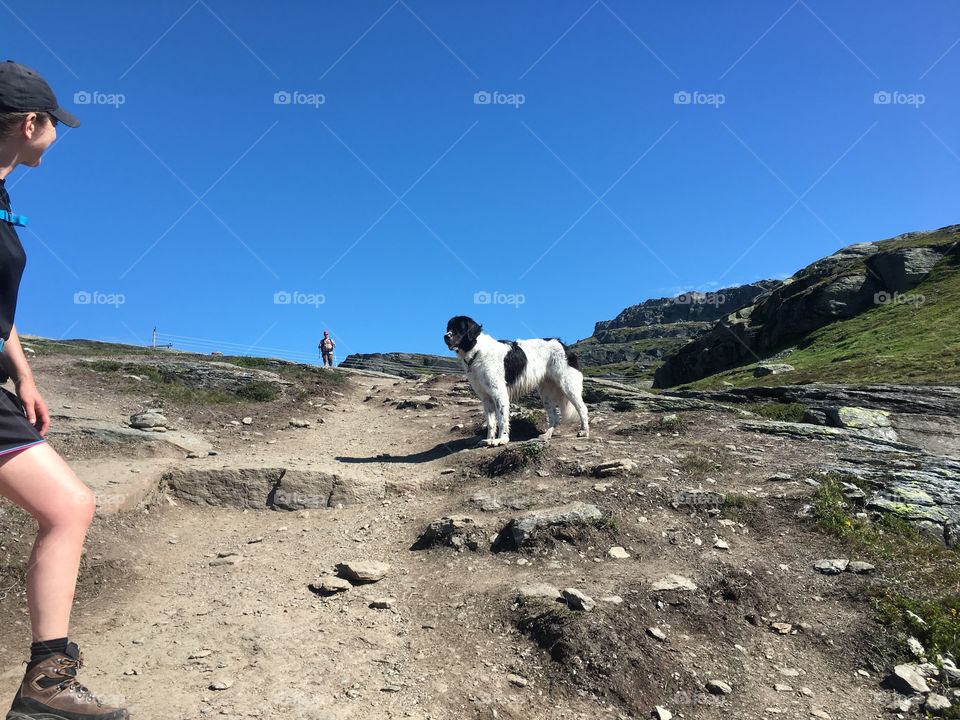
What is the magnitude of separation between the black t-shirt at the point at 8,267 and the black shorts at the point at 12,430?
387 mm

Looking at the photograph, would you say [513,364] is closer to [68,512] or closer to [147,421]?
[147,421]

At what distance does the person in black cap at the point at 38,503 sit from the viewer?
2492mm

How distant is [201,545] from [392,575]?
2.60m

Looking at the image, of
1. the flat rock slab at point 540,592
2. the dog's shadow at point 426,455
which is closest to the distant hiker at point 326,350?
the dog's shadow at point 426,455

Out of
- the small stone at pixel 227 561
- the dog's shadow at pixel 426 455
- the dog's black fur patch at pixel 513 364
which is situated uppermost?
the dog's black fur patch at pixel 513 364

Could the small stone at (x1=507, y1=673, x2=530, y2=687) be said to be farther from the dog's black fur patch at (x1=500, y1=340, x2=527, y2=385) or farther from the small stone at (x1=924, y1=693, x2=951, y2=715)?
the dog's black fur patch at (x1=500, y1=340, x2=527, y2=385)

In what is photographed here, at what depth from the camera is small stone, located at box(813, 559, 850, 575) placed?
564 centimetres

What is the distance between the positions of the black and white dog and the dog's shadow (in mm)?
547

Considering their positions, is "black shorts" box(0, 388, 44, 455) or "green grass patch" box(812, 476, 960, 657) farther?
"green grass patch" box(812, 476, 960, 657)

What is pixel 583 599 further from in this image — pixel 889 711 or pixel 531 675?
pixel 889 711

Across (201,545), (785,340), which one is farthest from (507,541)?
(785,340)

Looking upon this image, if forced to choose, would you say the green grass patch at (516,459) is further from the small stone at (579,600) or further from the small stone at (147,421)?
the small stone at (147,421)

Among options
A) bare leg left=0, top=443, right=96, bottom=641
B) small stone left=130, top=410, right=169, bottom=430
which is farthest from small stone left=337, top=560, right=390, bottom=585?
small stone left=130, top=410, right=169, bottom=430

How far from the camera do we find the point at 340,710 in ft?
12.8
